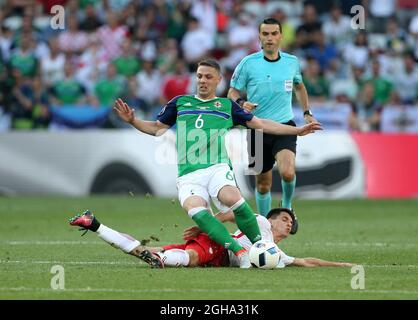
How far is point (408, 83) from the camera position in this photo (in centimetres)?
2397

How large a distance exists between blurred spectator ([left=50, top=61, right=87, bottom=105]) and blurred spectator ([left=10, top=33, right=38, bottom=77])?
69 cm

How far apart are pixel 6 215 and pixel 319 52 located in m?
9.52

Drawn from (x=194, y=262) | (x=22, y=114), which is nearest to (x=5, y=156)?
(x=22, y=114)

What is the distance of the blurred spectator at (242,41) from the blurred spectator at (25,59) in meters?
4.32

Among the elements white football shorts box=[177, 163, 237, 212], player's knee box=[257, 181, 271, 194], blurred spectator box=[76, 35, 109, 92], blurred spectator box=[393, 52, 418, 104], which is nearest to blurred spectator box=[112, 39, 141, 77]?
blurred spectator box=[76, 35, 109, 92]

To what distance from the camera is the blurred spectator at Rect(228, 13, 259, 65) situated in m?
24.7

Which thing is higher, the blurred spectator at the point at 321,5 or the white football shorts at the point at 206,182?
the blurred spectator at the point at 321,5

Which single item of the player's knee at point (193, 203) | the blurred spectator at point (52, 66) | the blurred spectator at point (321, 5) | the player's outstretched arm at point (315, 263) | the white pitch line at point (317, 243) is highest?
the blurred spectator at point (321, 5)

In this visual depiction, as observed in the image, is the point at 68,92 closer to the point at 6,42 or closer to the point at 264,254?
the point at 6,42

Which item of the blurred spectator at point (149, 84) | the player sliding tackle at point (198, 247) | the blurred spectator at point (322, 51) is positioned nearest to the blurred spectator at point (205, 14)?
the blurred spectator at point (149, 84)

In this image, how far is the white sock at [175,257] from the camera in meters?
11.1

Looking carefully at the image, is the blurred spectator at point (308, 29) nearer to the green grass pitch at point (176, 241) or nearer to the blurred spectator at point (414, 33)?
the blurred spectator at point (414, 33)

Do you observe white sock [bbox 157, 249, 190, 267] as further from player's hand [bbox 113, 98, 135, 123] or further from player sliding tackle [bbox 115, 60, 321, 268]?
player's hand [bbox 113, 98, 135, 123]

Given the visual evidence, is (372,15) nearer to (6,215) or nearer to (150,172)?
(150,172)
